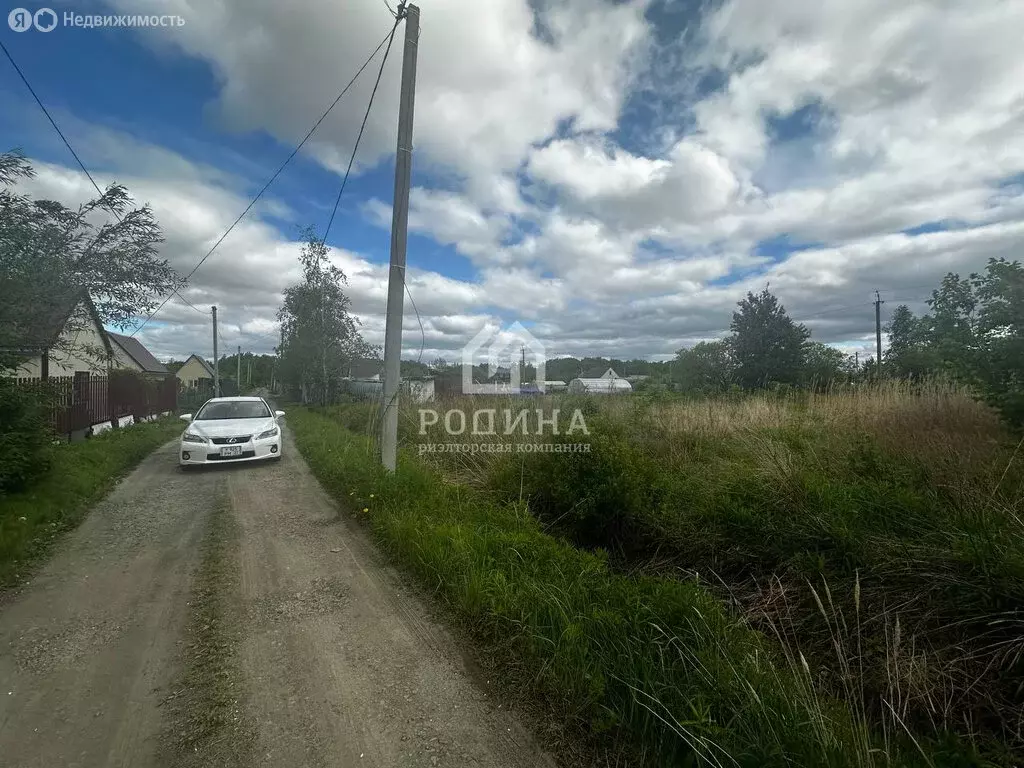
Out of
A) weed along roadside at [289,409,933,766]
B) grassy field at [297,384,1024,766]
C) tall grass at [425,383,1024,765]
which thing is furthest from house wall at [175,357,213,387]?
weed along roadside at [289,409,933,766]

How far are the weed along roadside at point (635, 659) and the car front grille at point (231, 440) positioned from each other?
18.2ft

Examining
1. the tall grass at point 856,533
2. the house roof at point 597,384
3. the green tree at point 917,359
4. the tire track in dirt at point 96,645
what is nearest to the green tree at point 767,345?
the house roof at point 597,384

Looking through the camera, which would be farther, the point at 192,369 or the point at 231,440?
the point at 192,369

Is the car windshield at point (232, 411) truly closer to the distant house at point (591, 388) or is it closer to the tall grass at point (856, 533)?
the tall grass at point (856, 533)

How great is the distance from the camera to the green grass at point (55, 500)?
4105 millimetres

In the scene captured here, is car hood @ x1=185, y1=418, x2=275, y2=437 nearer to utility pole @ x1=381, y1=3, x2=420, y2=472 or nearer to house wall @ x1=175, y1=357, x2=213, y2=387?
utility pole @ x1=381, y1=3, x2=420, y2=472

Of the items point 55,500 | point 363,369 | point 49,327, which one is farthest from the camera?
point 363,369

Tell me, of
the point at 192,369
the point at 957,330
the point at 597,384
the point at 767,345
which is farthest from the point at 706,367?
Answer: the point at 192,369

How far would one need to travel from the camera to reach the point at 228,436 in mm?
8367

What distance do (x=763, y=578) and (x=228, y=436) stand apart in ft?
27.8

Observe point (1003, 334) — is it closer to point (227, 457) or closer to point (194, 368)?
point (227, 457)

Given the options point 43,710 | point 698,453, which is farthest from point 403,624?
point 698,453

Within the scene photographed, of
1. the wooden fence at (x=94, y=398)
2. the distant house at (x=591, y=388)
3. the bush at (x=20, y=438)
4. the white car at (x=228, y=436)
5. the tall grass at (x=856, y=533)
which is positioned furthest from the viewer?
the distant house at (x=591, y=388)

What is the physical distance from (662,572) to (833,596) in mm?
1376
